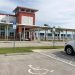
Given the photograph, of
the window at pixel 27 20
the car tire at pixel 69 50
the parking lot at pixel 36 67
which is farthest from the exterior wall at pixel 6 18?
the parking lot at pixel 36 67

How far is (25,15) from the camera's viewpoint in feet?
216

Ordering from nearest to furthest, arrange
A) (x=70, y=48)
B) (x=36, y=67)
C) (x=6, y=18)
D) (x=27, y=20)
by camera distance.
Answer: (x=36, y=67), (x=70, y=48), (x=27, y=20), (x=6, y=18)

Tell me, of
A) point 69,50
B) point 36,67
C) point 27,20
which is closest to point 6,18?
point 27,20

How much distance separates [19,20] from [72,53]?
164 feet

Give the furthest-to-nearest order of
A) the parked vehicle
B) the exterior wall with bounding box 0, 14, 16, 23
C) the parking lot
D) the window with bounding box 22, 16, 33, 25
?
the exterior wall with bounding box 0, 14, 16, 23 → the window with bounding box 22, 16, 33, 25 → the parked vehicle → the parking lot

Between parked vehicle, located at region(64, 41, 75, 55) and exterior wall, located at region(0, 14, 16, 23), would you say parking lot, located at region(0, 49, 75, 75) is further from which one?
exterior wall, located at region(0, 14, 16, 23)

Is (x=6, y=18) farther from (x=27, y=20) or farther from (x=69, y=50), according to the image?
(x=69, y=50)

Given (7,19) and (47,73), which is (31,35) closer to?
(7,19)

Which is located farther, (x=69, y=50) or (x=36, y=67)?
(x=69, y=50)

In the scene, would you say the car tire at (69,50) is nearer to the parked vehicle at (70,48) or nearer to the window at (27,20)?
the parked vehicle at (70,48)

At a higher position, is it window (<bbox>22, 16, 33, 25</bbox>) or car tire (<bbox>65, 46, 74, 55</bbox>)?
window (<bbox>22, 16, 33, 25</bbox>)

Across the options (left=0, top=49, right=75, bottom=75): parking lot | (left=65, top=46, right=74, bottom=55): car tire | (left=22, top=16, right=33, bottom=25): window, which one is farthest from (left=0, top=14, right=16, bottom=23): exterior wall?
(left=0, top=49, right=75, bottom=75): parking lot

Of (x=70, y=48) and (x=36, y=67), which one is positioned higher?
(x=70, y=48)

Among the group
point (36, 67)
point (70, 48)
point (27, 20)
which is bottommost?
point (36, 67)
